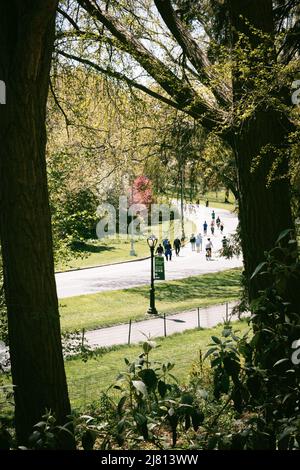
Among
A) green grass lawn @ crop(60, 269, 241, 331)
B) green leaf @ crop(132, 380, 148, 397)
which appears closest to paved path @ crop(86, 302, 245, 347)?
green grass lawn @ crop(60, 269, 241, 331)

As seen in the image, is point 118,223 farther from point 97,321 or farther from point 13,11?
point 13,11

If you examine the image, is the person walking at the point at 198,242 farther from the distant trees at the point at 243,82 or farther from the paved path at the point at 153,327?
the distant trees at the point at 243,82

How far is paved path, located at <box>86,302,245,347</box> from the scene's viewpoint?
738 inches

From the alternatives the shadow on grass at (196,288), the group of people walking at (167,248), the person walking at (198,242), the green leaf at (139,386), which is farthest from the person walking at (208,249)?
the green leaf at (139,386)

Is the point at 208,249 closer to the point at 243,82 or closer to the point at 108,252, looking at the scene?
the point at 108,252

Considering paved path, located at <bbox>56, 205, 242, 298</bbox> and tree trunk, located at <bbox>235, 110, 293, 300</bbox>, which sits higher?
tree trunk, located at <bbox>235, 110, 293, 300</bbox>

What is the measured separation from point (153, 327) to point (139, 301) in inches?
240

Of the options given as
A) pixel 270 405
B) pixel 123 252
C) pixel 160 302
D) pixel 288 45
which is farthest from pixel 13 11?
pixel 123 252

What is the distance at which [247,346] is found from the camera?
274 cm

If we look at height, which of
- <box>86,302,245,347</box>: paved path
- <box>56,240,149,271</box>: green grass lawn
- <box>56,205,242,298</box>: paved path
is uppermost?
<box>56,240,149,271</box>: green grass lawn

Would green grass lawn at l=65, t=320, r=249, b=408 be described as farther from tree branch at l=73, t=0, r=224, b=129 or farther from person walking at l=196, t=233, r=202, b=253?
person walking at l=196, t=233, r=202, b=253

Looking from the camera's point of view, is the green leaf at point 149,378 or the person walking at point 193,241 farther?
the person walking at point 193,241

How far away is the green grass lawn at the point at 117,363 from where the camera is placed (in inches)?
484

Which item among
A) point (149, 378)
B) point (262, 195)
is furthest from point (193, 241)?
point (149, 378)
